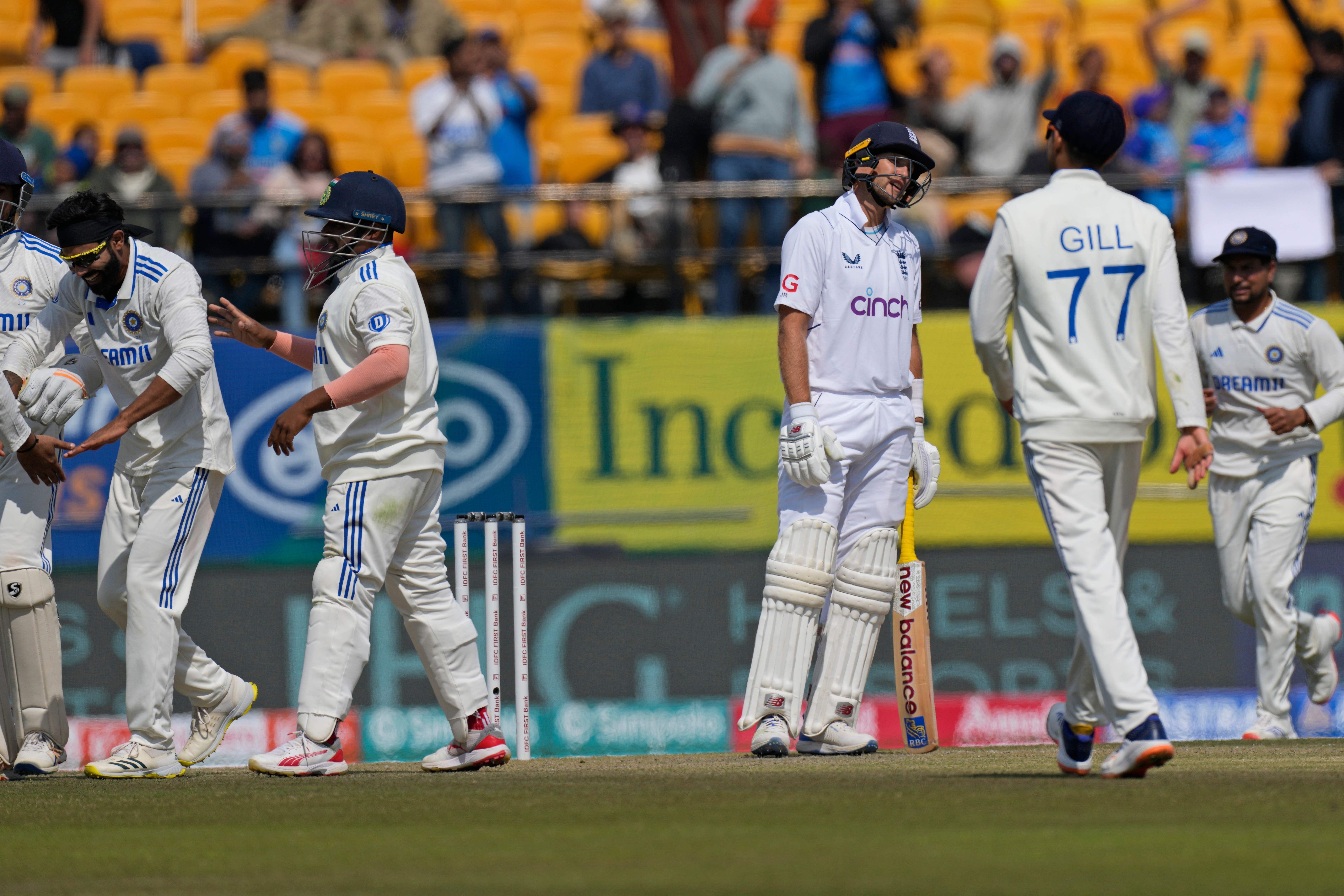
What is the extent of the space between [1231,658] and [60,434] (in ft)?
23.8

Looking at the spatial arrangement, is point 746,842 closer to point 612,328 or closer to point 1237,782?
point 1237,782

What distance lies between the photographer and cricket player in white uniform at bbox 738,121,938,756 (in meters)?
6.90

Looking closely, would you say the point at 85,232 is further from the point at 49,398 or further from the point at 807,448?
the point at 807,448

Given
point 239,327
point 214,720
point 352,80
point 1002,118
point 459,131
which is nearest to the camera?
point 239,327

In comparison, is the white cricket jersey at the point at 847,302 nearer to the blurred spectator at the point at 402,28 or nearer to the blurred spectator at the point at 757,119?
the blurred spectator at the point at 757,119

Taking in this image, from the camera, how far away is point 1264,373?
908cm

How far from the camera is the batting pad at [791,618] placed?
6883 mm

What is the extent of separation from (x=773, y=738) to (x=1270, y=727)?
10.8ft

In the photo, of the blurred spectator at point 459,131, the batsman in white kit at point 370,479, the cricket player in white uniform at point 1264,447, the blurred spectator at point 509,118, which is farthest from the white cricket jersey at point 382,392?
the blurred spectator at point 509,118

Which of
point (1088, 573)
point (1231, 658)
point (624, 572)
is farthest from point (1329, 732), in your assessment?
point (1088, 573)

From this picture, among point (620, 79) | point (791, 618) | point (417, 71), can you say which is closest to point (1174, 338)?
point (791, 618)

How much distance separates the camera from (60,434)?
7.07 meters

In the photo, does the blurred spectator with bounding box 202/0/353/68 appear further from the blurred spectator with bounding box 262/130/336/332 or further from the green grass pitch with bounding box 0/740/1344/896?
the green grass pitch with bounding box 0/740/1344/896

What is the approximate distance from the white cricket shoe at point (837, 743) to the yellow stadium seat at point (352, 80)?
9.89 meters
